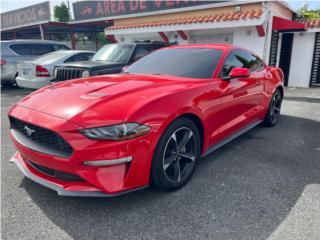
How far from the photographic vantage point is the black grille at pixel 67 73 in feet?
20.0

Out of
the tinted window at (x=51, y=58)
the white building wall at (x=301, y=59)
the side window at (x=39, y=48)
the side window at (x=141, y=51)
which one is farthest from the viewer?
the white building wall at (x=301, y=59)

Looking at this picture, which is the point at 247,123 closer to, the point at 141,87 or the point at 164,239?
the point at 141,87

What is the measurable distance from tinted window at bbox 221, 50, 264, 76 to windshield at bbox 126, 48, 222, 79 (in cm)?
18

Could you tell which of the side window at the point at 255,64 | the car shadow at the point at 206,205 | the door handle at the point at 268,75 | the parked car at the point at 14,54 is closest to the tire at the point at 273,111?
the door handle at the point at 268,75

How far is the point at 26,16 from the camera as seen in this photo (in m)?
20.4

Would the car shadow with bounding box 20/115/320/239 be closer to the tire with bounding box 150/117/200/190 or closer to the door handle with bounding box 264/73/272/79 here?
the tire with bounding box 150/117/200/190

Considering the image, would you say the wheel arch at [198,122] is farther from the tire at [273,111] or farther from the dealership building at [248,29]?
the dealership building at [248,29]

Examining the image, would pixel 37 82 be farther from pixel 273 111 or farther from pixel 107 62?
pixel 273 111

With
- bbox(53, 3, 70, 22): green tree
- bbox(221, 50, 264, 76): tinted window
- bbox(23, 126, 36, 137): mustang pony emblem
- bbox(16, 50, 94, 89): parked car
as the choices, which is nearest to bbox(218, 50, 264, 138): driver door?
bbox(221, 50, 264, 76): tinted window

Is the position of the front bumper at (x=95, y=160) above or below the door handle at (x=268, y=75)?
below

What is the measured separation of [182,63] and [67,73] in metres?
3.71

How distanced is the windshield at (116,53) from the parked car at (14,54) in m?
4.00

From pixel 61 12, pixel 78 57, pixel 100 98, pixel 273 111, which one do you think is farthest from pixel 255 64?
pixel 61 12

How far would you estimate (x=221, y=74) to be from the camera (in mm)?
3381
